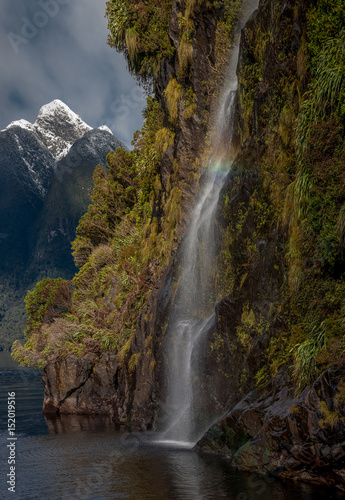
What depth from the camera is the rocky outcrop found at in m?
8.10

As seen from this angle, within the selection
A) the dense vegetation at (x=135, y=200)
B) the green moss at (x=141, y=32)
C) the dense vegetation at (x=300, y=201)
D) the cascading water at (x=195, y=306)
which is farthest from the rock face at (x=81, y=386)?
the green moss at (x=141, y=32)

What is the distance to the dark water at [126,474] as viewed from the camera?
885 centimetres

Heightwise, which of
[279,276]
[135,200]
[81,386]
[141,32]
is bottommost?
[81,386]

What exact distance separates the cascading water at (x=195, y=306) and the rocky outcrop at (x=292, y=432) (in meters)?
3.53

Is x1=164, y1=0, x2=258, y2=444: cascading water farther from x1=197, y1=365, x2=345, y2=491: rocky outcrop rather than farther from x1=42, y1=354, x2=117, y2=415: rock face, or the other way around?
x1=42, y1=354, x2=117, y2=415: rock face

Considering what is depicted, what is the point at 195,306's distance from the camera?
57.4 ft

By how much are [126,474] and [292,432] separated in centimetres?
427

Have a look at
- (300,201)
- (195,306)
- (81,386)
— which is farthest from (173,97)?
(81,386)

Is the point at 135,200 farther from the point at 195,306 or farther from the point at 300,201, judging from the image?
the point at 300,201

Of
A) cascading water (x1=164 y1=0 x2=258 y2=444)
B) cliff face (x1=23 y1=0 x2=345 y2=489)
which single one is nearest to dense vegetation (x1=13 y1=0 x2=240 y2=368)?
cascading water (x1=164 y1=0 x2=258 y2=444)

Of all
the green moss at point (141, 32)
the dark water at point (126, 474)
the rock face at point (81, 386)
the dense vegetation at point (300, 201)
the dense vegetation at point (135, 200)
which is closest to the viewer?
the dark water at point (126, 474)

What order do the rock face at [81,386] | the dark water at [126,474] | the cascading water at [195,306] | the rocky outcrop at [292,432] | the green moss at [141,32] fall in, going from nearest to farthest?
the rocky outcrop at [292,432]
the dark water at [126,474]
the cascading water at [195,306]
the green moss at [141,32]
the rock face at [81,386]

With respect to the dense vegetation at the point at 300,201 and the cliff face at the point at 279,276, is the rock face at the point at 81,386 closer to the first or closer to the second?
the cliff face at the point at 279,276

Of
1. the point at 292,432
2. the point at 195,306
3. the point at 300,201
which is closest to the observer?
the point at 292,432
